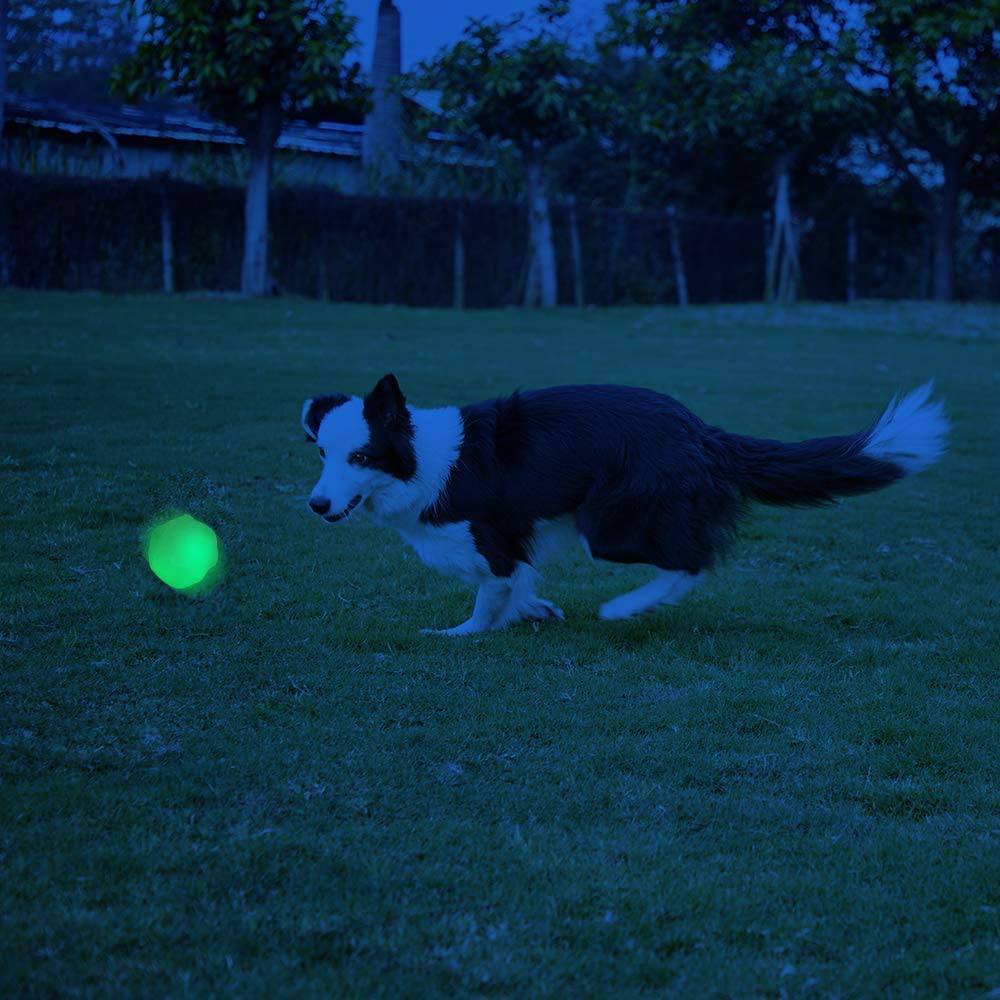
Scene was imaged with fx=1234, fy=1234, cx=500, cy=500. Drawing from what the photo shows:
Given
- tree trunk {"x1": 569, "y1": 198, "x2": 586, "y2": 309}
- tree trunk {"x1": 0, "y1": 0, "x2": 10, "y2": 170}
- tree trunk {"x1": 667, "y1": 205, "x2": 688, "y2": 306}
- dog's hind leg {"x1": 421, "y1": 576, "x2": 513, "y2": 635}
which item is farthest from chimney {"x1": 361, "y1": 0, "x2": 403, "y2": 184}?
dog's hind leg {"x1": 421, "y1": 576, "x2": 513, "y2": 635}

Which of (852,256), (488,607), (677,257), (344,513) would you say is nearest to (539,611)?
(488,607)

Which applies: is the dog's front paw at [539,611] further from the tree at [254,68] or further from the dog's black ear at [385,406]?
the tree at [254,68]

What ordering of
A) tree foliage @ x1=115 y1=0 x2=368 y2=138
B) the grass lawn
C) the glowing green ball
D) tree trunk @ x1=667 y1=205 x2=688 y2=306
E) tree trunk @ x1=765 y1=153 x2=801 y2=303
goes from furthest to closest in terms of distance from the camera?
1. tree trunk @ x1=667 y1=205 x2=688 y2=306
2. tree trunk @ x1=765 y1=153 x2=801 y2=303
3. tree foliage @ x1=115 y1=0 x2=368 y2=138
4. the glowing green ball
5. the grass lawn

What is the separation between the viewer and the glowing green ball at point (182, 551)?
6.52 m

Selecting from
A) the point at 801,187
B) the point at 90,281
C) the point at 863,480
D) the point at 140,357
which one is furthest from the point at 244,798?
the point at 801,187

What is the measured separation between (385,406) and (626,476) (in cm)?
118

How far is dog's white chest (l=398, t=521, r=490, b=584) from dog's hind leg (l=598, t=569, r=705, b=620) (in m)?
0.63

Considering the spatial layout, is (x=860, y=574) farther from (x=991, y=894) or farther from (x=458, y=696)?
(x=991, y=894)

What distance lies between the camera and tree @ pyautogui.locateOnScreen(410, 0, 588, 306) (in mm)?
26156

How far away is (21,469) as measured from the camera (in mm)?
8758

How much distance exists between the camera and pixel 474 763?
431cm

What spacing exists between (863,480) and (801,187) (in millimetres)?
30854

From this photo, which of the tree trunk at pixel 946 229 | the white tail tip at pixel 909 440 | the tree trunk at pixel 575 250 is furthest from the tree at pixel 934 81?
the white tail tip at pixel 909 440

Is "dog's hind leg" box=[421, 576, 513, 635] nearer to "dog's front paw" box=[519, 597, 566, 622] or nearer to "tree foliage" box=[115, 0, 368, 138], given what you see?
"dog's front paw" box=[519, 597, 566, 622]
